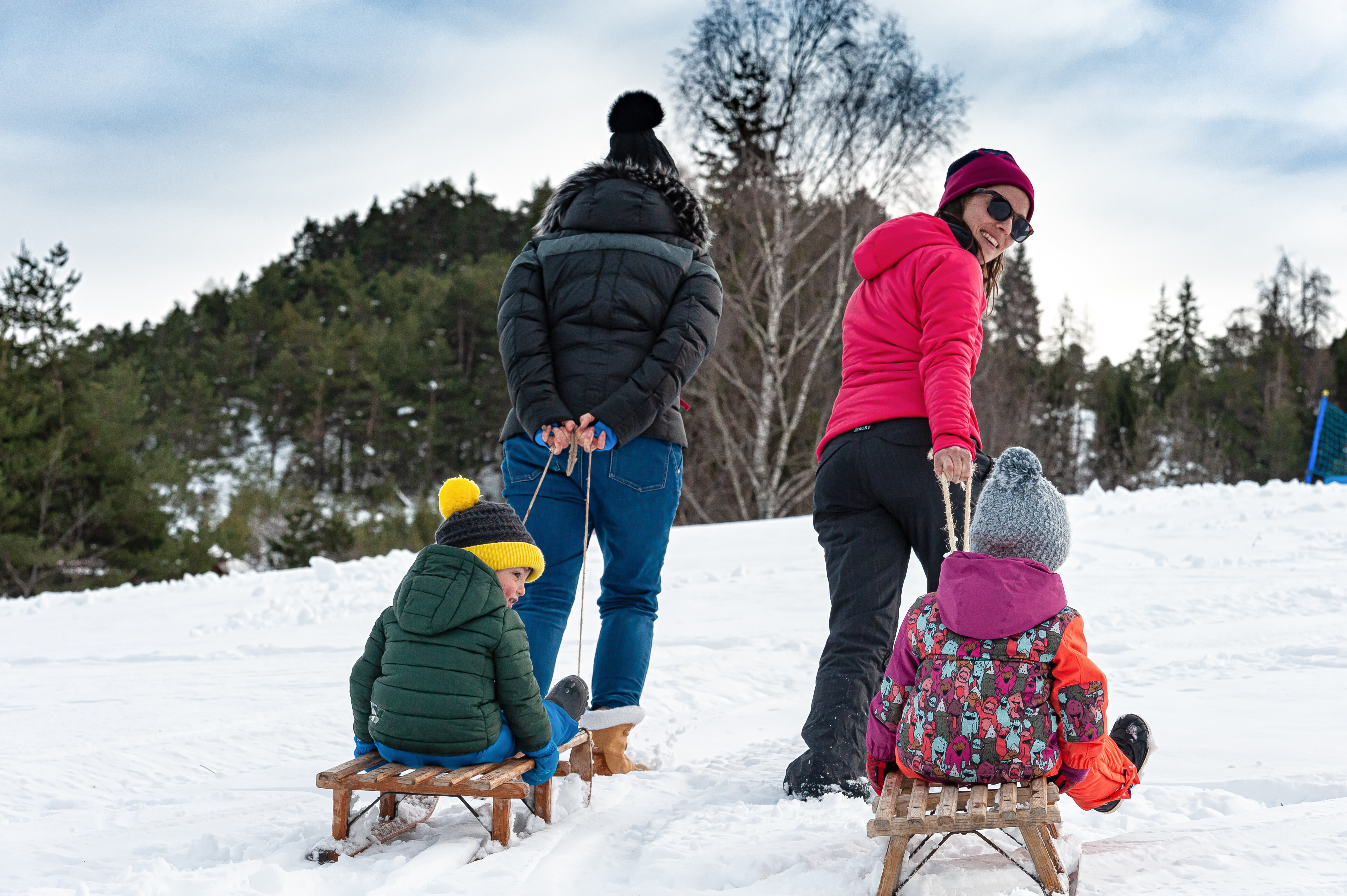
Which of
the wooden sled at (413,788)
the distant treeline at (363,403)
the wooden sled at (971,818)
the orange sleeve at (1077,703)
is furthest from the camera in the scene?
the distant treeline at (363,403)

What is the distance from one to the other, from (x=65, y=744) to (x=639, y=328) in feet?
8.43

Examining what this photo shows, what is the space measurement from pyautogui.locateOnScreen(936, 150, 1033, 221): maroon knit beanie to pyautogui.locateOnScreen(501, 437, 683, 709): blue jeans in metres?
1.23

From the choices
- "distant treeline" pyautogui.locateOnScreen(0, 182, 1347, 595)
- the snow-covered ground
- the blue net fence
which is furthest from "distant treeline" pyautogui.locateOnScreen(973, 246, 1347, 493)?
the snow-covered ground

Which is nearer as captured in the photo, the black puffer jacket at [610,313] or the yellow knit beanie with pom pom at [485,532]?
the yellow knit beanie with pom pom at [485,532]

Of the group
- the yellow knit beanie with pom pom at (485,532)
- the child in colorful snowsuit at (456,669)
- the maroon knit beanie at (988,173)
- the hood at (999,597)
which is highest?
the maroon knit beanie at (988,173)

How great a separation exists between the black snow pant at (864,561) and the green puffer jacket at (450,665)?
81 cm

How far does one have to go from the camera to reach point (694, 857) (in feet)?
8.34

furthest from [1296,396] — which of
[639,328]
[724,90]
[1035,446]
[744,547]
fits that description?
[639,328]

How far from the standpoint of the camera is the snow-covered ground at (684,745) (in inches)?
95.0

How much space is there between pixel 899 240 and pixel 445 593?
161cm

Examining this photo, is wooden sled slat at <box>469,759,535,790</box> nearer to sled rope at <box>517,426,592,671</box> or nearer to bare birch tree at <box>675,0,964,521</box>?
sled rope at <box>517,426,592,671</box>

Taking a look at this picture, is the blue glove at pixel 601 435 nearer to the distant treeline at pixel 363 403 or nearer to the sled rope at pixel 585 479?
the sled rope at pixel 585 479

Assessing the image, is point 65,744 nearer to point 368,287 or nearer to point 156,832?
point 156,832

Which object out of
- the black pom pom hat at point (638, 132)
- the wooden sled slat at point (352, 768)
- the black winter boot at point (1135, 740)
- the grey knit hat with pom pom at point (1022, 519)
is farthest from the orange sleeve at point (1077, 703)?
the black pom pom hat at point (638, 132)
